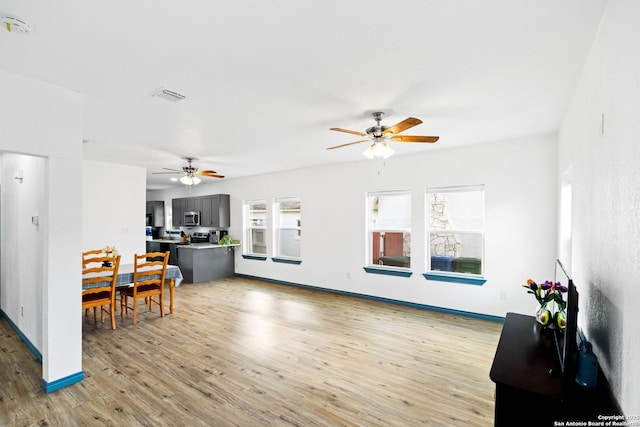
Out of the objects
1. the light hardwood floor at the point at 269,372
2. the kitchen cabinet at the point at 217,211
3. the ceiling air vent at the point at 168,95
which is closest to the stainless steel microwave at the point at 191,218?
the kitchen cabinet at the point at 217,211

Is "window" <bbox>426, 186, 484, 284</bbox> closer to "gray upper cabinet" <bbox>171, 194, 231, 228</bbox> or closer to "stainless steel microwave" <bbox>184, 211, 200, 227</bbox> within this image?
"gray upper cabinet" <bbox>171, 194, 231, 228</bbox>

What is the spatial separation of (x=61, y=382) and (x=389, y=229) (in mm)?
4588

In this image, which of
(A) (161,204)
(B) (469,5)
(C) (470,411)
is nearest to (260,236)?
(A) (161,204)

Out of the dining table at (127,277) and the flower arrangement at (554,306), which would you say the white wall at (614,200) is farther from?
the dining table at (127,277)

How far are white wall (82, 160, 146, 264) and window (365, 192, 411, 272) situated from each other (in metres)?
4.49

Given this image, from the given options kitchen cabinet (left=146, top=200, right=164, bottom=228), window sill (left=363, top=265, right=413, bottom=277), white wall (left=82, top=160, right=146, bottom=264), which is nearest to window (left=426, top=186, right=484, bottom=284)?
window sill (left=363, top=265, right=413, bottom=277)

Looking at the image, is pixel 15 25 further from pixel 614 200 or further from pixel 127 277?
pixel 127 277

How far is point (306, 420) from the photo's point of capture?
2.25 meters

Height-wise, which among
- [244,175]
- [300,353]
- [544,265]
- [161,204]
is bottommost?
[300,353]

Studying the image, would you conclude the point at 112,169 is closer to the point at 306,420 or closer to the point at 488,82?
the point at 306,420

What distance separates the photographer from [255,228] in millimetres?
7594

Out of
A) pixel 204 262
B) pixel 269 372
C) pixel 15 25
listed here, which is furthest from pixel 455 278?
pixel 204 262

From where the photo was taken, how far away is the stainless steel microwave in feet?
27.0

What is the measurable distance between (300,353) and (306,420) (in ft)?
3.67
